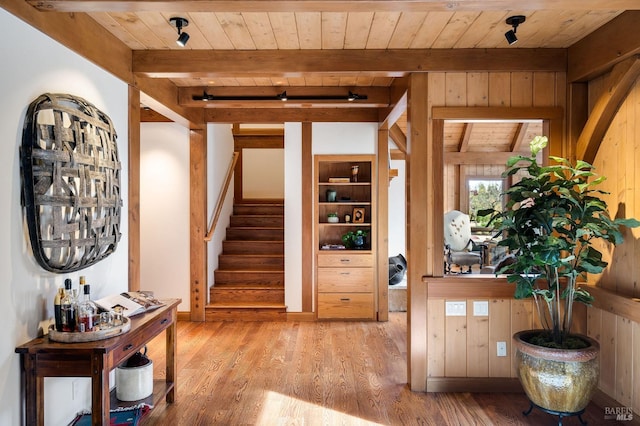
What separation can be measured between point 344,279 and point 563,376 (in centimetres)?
302

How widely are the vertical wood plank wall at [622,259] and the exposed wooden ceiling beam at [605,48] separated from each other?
0.16 meters

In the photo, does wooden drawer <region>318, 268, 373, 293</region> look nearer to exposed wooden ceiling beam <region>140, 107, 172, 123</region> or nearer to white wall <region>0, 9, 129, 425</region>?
exposed wooden ceiling beam <region>140, 107, 172, 123</region>

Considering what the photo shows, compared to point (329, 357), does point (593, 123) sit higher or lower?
higher

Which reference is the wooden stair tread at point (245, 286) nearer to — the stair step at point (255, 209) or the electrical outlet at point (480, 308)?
the stair step at point (255, 209)

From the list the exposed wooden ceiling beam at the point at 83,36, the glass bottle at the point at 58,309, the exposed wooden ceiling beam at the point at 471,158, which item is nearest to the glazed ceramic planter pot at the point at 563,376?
the glass bottle at the point at 58,309

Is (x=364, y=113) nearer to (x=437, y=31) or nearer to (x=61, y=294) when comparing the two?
(x=437, y=31)

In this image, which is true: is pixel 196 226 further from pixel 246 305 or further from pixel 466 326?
pixel 466 326

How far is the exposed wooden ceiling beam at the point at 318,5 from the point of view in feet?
6.91

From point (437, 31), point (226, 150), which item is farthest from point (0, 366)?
point (226, 150)

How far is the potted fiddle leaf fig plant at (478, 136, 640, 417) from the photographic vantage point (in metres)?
2.51

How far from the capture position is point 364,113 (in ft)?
17.2

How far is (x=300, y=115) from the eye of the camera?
5246mm

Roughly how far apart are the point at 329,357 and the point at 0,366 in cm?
270

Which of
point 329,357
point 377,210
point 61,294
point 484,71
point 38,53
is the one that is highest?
point 484,71
